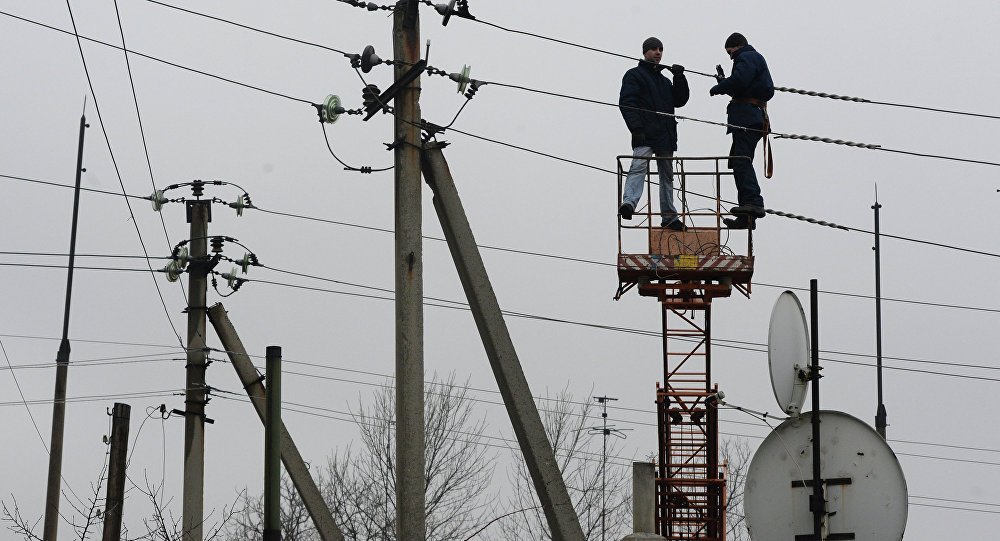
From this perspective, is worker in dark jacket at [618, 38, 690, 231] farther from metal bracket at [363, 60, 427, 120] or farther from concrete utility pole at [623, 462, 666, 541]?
concrete utility pole at [623, 462, 666, 541]

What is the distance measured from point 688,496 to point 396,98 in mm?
8903

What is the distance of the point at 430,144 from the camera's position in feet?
44.3

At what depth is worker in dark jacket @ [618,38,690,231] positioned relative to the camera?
16.2 meters

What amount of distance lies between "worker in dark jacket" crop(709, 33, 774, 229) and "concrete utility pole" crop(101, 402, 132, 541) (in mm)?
7327

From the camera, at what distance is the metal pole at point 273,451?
460 inches

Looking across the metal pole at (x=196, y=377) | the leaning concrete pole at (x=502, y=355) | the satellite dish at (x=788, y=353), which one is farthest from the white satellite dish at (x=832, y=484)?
the metal pole at (x=196, y=377)

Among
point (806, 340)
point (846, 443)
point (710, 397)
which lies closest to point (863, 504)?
point (846, 443)

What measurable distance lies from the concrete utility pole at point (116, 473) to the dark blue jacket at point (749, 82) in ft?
24.6

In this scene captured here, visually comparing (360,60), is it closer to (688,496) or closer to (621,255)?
(621,255)

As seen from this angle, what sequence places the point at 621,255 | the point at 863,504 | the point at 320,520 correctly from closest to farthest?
1. the point at 863,504
2. the point at 621,255
3. the point at 320,520

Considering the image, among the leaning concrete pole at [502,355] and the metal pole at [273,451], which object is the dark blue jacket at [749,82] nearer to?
the leaning concrete pole at [502,355]

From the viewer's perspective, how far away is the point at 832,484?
8.86 metres

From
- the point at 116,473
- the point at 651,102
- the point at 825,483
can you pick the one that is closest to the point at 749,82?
the point at 651,102

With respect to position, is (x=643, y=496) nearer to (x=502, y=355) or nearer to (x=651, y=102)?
(x=502, y=355)
